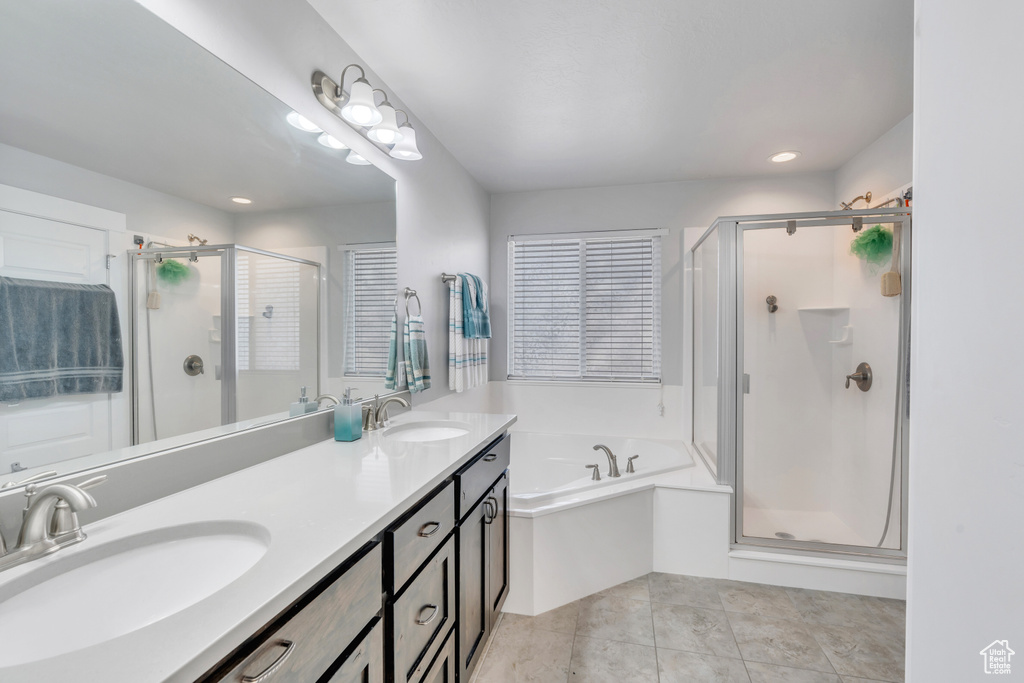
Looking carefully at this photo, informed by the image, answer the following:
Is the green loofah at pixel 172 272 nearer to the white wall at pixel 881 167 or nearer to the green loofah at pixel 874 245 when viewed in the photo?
the green loofah at pixel 874 245

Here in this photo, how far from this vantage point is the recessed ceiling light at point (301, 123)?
1.50 m

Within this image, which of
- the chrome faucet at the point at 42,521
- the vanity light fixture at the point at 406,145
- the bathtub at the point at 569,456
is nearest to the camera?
the chrome faucet at the point at 42,521

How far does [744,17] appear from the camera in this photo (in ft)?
5.41

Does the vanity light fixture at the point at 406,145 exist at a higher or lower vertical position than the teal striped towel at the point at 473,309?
higher

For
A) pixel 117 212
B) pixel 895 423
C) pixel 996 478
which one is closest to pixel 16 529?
pixel 117 212

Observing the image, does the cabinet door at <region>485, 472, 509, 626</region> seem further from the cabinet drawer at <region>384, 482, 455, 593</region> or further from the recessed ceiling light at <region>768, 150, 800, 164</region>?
the recessed ceiling light at <region>768, 150, 800, 164</region>

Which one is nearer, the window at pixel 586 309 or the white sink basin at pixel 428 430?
the white sink basin at pixel 428 430

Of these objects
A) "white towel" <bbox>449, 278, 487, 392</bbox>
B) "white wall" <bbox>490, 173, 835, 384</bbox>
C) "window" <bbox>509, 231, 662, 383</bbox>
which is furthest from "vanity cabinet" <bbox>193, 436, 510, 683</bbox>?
"white wall" <bbox>490, 173, 835, 384</bbox>

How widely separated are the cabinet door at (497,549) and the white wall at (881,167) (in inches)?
100

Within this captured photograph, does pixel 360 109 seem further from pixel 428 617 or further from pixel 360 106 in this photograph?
pixel 428 617

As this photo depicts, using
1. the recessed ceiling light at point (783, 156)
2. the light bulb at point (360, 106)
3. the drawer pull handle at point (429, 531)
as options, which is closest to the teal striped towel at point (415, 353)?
the light bulb at point (360, 106)

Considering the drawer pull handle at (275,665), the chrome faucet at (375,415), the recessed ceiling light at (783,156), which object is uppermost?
the recessed ceiling light at (783,156)

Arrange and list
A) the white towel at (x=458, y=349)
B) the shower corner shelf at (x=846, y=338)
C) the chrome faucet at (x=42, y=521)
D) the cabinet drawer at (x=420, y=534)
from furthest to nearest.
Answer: the white towel at (x=458, y=349) → the shower corner shelf at (x=846, y=338) → the cabinet drawer at (x=420, y=534) → the chrome faucet at (x=42, y=521)

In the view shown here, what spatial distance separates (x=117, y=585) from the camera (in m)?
0.75
